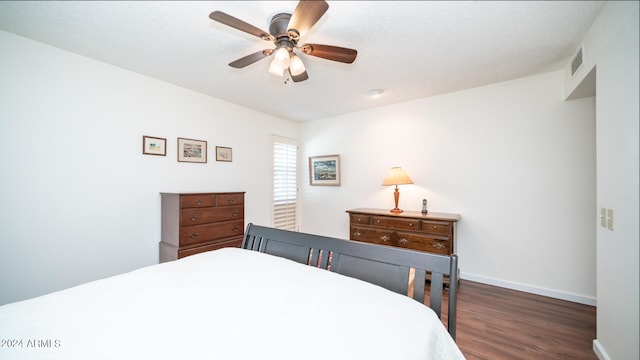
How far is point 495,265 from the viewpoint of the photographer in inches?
117

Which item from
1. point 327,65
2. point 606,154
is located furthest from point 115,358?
point 606,154

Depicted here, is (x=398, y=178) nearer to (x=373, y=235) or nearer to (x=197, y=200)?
(x=373, y=235)

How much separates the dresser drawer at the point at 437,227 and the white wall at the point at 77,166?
309 centimetres

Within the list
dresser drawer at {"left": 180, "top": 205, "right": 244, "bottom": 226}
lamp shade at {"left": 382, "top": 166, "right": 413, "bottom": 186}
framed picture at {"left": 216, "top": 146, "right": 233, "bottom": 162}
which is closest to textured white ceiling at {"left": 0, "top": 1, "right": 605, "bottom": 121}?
framed picture at {"left": 216, "top": 146, "right": 233, "bottom": 162}

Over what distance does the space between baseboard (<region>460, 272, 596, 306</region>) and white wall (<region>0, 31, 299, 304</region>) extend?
394cm

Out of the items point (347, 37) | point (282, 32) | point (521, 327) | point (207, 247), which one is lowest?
point (521, 327)

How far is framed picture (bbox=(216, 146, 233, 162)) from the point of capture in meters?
3.48

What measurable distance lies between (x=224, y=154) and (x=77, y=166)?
1.59 metres

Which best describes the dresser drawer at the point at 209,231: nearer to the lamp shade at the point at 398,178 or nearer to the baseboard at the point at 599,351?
the lamp shade at the point at 398,178

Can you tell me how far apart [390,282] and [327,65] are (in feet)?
7.01

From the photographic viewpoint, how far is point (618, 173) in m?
1.49

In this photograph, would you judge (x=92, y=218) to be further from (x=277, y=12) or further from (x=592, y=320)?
(x=592, y=320)

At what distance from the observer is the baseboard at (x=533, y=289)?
2507mm

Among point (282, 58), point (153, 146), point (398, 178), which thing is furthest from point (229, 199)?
point (398, 178)
